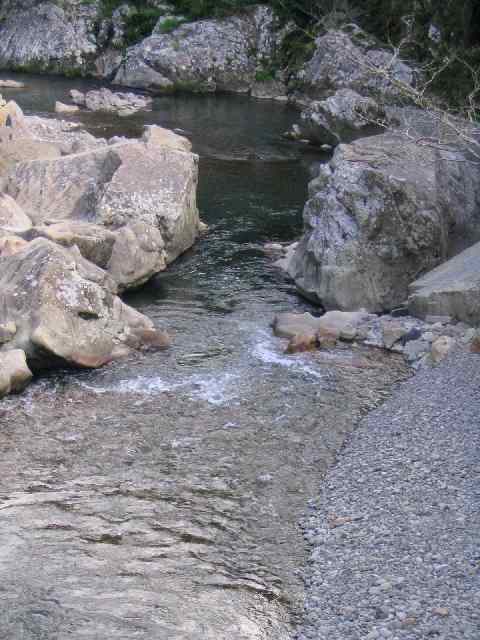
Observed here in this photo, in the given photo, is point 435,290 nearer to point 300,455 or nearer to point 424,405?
point 424,405

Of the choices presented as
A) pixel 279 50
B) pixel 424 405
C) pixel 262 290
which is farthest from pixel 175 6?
pixel 424 405

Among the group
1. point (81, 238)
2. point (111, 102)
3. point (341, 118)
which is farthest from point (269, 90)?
point (81, 238)

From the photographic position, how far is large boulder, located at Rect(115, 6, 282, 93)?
49250 mm

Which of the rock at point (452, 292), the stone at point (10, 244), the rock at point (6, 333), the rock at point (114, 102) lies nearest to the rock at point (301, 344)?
the rock at point (452, 292)

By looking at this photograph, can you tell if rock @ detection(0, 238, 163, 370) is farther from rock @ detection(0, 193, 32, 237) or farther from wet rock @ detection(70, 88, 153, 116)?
wet rock @ detection(70, 88, 153, 116)

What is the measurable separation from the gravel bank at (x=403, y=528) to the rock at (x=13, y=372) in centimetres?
611

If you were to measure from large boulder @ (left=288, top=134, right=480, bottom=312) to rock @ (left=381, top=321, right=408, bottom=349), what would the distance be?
190 centimetres

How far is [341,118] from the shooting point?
113 feet

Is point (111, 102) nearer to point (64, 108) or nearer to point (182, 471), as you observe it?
point (64, 108)

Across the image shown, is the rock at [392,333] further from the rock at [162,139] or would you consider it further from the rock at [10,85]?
the rock at [10,85]

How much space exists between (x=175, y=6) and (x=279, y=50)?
8.17m

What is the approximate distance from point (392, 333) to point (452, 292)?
1.56 m

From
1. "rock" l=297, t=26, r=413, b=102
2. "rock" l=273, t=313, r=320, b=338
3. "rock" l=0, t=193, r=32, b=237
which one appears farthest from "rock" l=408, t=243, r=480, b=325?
"rock" l=297, t=26, r=413, b=102

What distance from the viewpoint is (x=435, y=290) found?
1814 cm
